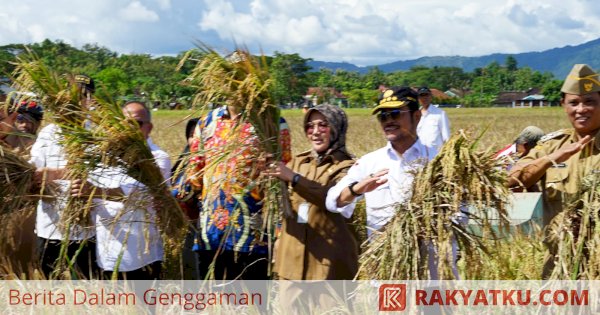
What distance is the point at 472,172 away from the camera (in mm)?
3381

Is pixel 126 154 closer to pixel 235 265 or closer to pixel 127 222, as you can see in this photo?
pixel 127 222

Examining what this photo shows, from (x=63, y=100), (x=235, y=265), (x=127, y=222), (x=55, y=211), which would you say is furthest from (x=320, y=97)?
(x=55, y=211)

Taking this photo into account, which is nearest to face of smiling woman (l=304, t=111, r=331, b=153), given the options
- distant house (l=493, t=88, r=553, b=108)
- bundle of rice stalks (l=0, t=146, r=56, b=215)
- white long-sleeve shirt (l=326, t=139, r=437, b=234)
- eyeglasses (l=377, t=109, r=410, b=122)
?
white long-sleeve shirt (l=326, t=139, r=437, b=234)

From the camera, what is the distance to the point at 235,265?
459 centimetres

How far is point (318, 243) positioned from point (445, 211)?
1.04 m

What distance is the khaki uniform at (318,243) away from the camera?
4293mm

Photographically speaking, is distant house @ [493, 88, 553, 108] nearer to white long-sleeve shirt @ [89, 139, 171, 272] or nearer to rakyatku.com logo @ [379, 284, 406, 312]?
white long-sleeve shirt @ [89, 139, 171, 272]

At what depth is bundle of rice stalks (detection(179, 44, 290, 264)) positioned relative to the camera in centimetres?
400

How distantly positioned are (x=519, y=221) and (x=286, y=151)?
4.46 feet

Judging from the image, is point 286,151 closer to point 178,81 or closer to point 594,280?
point 178,81

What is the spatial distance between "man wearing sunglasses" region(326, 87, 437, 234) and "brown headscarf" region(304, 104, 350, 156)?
37 centimetres

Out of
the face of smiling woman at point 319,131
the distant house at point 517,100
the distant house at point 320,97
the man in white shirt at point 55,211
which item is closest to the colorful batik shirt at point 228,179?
the face of smiling woman at point 319,131

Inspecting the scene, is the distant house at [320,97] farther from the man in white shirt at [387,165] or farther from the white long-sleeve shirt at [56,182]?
the white long-sleeve shirt at [56,182]

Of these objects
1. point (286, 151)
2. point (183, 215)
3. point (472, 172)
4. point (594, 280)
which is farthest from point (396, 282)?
point (183, 215)
